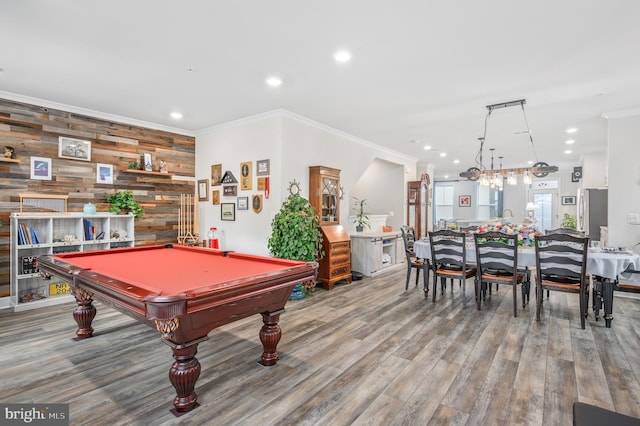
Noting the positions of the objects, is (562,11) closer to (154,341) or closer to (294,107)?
(294,107)

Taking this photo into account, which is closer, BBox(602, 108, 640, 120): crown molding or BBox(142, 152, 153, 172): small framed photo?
BBox(602, 108, 640, 120): crown molding

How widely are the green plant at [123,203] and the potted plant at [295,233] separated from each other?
228 cm

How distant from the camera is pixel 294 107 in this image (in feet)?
15.5

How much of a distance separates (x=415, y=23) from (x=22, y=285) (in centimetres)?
565

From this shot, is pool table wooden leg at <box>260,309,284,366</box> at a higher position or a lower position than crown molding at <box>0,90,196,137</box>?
lower

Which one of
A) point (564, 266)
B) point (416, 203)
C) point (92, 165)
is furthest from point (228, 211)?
point (416, 203)

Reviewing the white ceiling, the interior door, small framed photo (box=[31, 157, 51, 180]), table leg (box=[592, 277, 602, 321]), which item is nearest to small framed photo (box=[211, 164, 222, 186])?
the white ceiling

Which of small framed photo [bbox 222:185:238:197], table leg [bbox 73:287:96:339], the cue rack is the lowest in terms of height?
table leg [bbox 73:287:96:339]

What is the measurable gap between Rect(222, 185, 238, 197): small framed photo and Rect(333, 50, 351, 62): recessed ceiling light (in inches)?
120

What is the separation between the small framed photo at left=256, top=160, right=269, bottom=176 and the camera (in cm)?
507

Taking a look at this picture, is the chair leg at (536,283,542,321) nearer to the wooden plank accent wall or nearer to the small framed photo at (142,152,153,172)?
the wooden plank accent wall

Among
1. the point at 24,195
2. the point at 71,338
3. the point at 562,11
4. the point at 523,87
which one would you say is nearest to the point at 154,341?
the point at 71,338

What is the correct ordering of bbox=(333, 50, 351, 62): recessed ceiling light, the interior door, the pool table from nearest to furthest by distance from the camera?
the pool table, bbox=(333, 50, 351, 62): recessed ceiling light, the interior door

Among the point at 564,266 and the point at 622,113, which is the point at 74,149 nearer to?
the point at 564,266
